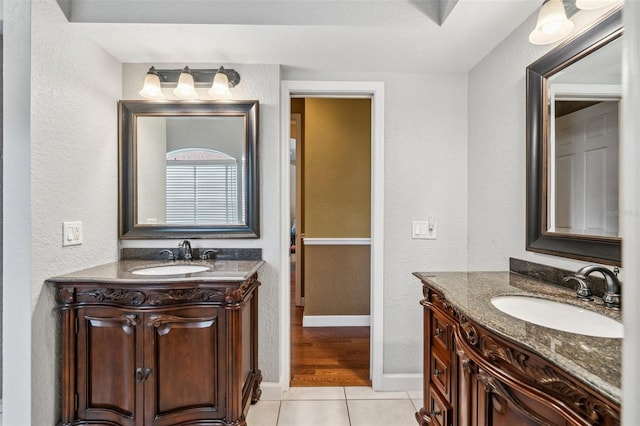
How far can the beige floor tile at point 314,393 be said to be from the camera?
2.15 metres

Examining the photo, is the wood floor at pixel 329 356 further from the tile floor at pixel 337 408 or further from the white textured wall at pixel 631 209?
the white textured wall at pixel 631 209

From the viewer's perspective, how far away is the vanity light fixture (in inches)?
76.7

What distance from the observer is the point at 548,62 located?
1.45 metres

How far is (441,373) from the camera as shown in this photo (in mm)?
1426

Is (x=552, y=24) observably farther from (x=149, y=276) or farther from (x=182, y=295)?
(x=149, y=276)

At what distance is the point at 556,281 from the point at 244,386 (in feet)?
5.42

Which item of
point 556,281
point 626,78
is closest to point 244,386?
point 556,281

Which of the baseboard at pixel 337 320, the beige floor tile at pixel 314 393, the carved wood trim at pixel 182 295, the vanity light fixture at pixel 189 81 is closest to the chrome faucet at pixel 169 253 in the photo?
the carved wood trim at pixel 182 295

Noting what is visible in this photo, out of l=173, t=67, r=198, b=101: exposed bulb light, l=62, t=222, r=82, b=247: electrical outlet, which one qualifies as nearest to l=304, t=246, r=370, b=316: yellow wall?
l=173, t=67, r=198, b=101: exposed bulb light

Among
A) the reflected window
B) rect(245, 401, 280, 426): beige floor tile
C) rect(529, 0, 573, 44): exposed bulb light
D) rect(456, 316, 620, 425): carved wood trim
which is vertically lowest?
rect(245, 401, 280, 426): beige floor tile

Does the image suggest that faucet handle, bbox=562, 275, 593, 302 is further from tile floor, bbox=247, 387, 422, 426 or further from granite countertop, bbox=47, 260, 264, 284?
granite countertop, bbox=47, 260, 264, 284

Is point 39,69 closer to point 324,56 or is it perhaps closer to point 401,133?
point 324,56

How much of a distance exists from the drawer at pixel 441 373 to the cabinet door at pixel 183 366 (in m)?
1.02

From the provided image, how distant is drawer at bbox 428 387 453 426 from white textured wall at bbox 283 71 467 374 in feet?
2.36
